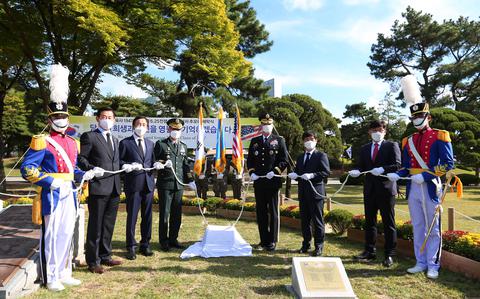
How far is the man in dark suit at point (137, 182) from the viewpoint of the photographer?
574cm

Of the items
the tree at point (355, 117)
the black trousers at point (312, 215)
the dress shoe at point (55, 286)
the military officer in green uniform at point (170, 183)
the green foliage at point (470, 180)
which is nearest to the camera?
the dress shoe at point (55, 286)

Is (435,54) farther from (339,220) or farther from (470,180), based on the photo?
(339,220)

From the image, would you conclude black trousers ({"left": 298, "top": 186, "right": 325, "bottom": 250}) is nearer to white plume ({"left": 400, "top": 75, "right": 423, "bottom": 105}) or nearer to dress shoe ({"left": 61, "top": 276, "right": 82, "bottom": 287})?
white plume ({"left": 400, "top": 75, "right": 423, "bottom": 105})

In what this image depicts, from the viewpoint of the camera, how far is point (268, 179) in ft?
21.0

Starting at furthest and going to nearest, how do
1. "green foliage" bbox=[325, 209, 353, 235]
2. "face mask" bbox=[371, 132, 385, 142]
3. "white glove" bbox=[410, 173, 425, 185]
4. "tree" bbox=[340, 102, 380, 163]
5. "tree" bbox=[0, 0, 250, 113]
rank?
"tree" bbox=[340, 102, 380, 163], "tree" bbox=[0, 0, 250, 113], "green foliage" bbox=[325, 209, 353, 235], "face mask" bbox=[371, 132, 385, 142], "white glove" bbox=[410, 173, 425, 185]

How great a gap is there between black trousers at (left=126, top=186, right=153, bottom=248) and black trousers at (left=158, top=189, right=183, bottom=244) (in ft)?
1.21

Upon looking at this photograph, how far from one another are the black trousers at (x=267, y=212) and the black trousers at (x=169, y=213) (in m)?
1.49

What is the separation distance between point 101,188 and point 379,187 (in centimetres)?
425

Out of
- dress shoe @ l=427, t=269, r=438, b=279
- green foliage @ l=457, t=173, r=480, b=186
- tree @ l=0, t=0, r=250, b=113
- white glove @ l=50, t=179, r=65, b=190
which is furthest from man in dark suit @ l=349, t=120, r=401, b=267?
green foliage @ l=457, t=173, r=480, b=186

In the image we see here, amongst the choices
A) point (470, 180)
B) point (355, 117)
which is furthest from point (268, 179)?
point (355, 117)

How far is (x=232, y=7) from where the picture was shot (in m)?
26.2

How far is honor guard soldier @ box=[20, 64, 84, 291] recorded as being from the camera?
169 inches

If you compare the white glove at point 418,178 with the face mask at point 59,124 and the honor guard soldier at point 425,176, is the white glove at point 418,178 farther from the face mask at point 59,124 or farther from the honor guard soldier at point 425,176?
the face mask at point 59,124

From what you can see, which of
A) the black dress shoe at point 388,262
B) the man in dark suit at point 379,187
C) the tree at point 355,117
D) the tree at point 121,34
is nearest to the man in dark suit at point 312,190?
the man in dark suit at point 379,187
